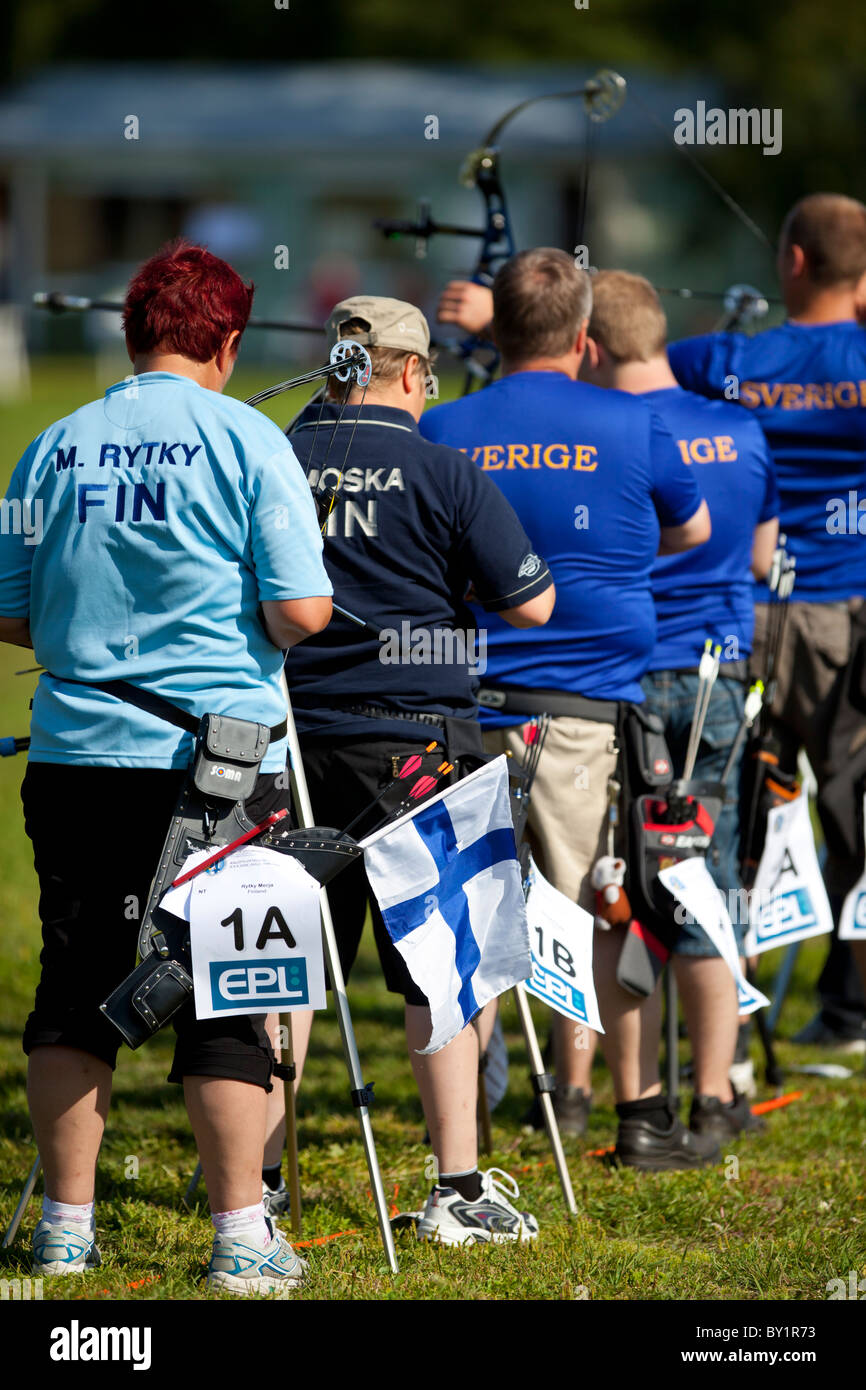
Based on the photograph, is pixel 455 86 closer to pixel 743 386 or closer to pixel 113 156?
pixel 113 156

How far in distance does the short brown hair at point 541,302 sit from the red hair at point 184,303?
1.07 metres

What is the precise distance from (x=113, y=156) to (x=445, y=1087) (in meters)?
38.1

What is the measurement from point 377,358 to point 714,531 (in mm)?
1383

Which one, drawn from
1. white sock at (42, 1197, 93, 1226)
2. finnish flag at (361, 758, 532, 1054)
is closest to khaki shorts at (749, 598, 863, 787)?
finnish flag at (361, 758, 532, 1054)

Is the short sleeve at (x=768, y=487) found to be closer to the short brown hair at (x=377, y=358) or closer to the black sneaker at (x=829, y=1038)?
the short brown hair at (x=377, y=358)

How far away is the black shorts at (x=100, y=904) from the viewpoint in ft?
11.0

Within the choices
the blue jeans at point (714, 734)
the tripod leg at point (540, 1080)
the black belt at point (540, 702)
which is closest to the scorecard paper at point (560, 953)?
the tripod leg at point (540, 1080)

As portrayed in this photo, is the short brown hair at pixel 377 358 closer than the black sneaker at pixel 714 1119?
Yes

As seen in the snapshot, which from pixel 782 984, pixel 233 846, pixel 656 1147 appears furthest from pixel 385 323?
pixel 782 984

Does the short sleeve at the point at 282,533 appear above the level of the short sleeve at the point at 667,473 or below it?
below

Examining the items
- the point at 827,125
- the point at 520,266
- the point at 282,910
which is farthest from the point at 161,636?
the point at 827,125

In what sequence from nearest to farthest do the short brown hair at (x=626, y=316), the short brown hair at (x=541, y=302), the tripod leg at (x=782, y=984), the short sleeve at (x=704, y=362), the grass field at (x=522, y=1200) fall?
the grass field at (x=522, y=1200) → the short brown hair at (x=541, y=302) → the short brown hair at (x=626, y=316) → the short sleeve at (x=704, y=362) → the tripod leg at (x=782, y=984)

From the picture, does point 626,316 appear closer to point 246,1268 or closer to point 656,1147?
point 656,1147

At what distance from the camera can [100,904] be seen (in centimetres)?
339
